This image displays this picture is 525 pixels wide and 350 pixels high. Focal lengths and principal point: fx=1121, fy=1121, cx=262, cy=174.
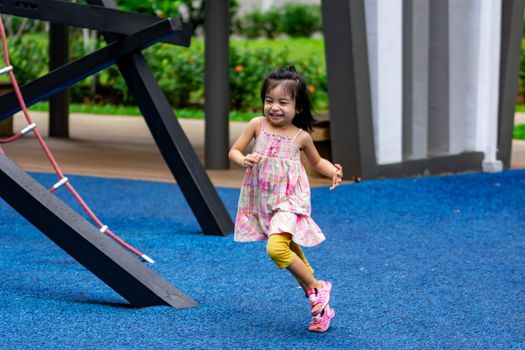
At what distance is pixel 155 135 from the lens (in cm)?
649

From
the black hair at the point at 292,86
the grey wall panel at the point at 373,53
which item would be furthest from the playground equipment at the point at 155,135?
the grey wall panel at the point at 373,53

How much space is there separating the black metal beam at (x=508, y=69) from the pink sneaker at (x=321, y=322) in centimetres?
643

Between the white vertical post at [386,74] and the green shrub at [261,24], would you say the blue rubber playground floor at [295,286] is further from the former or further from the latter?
the green shrub at [261,24]

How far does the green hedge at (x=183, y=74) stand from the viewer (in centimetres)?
1795

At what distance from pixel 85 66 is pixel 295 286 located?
186 centimetres

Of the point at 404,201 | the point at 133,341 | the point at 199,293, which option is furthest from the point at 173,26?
the point at 404,201

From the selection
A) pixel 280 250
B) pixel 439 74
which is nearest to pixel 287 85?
pixel 280 250

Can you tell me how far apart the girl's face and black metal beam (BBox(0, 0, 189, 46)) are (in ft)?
4.84

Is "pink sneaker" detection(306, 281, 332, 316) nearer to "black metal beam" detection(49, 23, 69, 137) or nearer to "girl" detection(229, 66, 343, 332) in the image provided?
"girl" detection(229, 66, 343, 332)

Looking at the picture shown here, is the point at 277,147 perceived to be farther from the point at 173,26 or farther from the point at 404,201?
the point at 404,201

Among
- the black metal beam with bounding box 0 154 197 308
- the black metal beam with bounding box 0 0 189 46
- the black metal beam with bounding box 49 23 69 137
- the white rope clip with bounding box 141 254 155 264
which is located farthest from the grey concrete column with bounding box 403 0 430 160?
the black metal beam with bounding box 0 154 197 308

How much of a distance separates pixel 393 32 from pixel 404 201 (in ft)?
5.83

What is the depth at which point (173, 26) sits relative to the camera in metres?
5.76

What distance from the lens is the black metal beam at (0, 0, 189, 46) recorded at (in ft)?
18.8
